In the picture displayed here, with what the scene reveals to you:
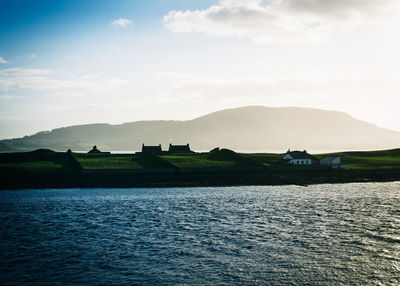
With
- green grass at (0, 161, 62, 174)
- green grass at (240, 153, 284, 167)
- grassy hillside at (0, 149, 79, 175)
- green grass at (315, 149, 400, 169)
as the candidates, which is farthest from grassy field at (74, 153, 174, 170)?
green grass at (315, 149, 400, 169)

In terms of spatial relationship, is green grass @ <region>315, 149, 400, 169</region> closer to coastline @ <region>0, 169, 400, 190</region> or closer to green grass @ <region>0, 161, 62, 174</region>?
coastline @ <region>0, 169, 400, 190</region>

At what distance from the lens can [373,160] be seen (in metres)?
130

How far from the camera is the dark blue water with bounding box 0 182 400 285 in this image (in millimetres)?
24641

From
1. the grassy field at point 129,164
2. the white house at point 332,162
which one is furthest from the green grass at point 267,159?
the grassy field at point 129,164

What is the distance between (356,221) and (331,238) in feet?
34.8

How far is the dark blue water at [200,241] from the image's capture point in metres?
24.6

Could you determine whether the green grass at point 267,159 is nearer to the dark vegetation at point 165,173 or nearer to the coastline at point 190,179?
the dark vegetation at point 165,173

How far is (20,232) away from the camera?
38.1 m

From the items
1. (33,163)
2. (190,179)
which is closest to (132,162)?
(190,179)

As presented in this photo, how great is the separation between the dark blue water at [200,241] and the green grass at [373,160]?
58.2m

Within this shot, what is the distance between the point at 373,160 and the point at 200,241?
11657 centimetres

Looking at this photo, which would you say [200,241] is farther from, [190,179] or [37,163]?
[37,163]

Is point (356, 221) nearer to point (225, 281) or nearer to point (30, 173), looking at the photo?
point (225, 281)

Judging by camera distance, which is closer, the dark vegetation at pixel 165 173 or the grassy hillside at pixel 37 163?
the dark vegetation at pixel 165 173
